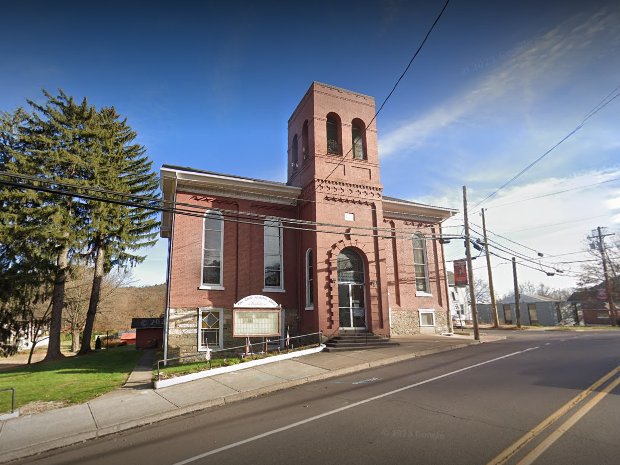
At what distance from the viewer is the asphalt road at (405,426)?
4859mm

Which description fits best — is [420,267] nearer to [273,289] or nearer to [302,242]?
[302,242]

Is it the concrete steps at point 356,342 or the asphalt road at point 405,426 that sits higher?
the concrete steps at point 356,342

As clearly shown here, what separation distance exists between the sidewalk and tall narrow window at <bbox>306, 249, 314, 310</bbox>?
3729 mm

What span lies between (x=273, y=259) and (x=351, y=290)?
446cm

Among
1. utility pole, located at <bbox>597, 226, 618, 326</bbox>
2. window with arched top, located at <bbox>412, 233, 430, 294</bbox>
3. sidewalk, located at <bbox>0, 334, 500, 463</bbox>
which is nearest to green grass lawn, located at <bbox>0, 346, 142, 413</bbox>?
sidewalk, located at <bbox>0, 334, 500, 463</bbox>

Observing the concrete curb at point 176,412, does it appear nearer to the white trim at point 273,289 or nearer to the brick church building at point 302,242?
the brick church building at point 302,242

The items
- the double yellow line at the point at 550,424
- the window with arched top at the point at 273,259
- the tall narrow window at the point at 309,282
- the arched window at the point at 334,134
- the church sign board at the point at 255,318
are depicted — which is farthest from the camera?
the arched window at the point at 334,134

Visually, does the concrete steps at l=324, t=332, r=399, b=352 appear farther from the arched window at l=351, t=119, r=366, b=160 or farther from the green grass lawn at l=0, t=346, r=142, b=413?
the arched window at l=351, t=119, r=366, b=160

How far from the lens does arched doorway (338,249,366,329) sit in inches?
669

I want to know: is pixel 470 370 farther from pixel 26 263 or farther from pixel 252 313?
pixel 26 263

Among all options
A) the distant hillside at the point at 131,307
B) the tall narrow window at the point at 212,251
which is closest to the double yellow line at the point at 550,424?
the tall narrow window at the point at 212,251

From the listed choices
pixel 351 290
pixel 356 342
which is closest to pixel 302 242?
pixel 351 290

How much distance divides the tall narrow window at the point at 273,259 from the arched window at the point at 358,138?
6.20m

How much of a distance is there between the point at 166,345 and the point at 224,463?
10.9 metres
